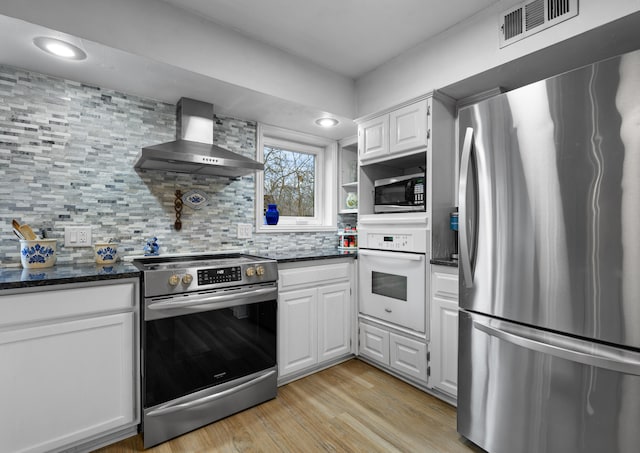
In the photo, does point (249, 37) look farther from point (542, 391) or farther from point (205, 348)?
point (542, 391)

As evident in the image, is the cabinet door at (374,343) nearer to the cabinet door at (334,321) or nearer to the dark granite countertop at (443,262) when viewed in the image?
the cabinet door at (334,321)

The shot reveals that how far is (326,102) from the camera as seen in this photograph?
2.63 meters

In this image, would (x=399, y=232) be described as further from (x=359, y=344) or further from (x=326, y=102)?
(x=326, y=102)

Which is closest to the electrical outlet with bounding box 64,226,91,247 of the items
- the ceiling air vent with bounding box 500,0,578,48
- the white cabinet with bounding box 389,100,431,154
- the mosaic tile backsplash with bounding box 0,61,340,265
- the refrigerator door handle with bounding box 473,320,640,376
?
the mosaic tile backsplash with bounding box 0,61,340,265

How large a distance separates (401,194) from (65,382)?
2290mm

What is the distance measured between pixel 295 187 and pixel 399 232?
4.20 feet

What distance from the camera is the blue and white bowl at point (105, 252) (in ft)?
6.51

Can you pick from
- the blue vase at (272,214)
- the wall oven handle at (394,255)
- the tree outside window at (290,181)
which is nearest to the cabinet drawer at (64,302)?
the blue vase at (272,214)

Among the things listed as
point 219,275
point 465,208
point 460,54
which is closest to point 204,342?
point 219,275

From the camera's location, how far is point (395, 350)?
2416 millimetres

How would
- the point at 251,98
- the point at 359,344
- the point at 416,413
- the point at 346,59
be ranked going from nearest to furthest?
1. the point at 416,413
2. the point at 251,98
3. the point at 346,59
4. the point at 359,344

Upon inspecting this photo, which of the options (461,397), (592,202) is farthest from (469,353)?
(592,202)

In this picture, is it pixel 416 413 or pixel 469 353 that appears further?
pixel 416 413

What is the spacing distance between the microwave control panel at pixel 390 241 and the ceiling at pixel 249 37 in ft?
3.78
